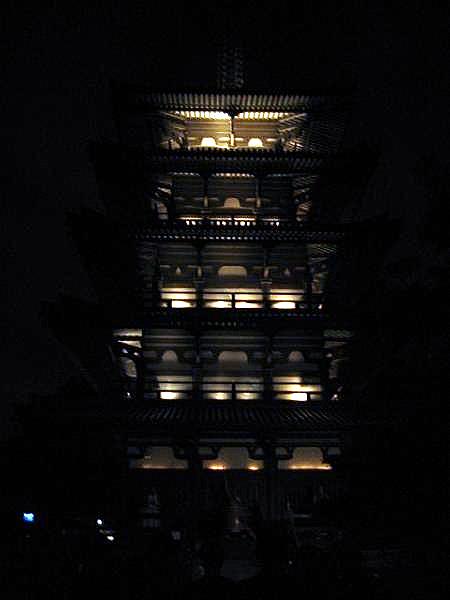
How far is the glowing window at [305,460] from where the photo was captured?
16.9 metres

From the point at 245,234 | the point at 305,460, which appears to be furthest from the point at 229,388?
the point at 245,234

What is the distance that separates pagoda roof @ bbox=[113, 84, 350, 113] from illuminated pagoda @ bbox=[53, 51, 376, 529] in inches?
2.2

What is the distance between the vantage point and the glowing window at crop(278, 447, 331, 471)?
1686 cm

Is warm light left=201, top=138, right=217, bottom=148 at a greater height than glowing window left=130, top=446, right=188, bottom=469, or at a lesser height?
greater

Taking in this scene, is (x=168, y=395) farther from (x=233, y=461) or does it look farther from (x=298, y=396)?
(x=298, y=396)

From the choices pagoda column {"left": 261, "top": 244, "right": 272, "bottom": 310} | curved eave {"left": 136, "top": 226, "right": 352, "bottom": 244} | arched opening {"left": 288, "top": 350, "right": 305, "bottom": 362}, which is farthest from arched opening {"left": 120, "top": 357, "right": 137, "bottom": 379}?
arched opening {"left": 288, "top": 350, "right": 305, "bottom": 362}

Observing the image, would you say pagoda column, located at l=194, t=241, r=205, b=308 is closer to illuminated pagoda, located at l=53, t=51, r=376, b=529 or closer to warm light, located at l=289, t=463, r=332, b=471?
illuminated pagoda, located at l=53, t=51, r=376, b=529

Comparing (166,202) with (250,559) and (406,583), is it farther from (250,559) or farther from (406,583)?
(406,583)

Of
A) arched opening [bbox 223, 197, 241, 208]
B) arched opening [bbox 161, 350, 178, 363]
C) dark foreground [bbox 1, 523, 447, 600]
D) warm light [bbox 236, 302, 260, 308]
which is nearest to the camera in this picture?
dark foreground [bbox 1, 523, 447, 600]

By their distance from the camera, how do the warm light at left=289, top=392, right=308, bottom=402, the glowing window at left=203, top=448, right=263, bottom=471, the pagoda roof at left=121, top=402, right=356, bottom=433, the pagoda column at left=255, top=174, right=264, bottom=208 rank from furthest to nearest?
the pagoda column at left=255, top=174, right=264, bottom=208 < the warm light at left=289, top=392, right=308, bottom=402 < the glowing window at left=203, top=448, right=263, bottom=471 < the pagoda roof at left=121, top=402, right=356, bottom=433

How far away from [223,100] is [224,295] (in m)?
7.65

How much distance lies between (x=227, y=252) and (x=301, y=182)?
14.4 ft

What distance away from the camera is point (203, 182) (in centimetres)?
2077

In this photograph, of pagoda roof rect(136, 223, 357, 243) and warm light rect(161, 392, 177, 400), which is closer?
warm light rect(161, 392, 177, 400)
